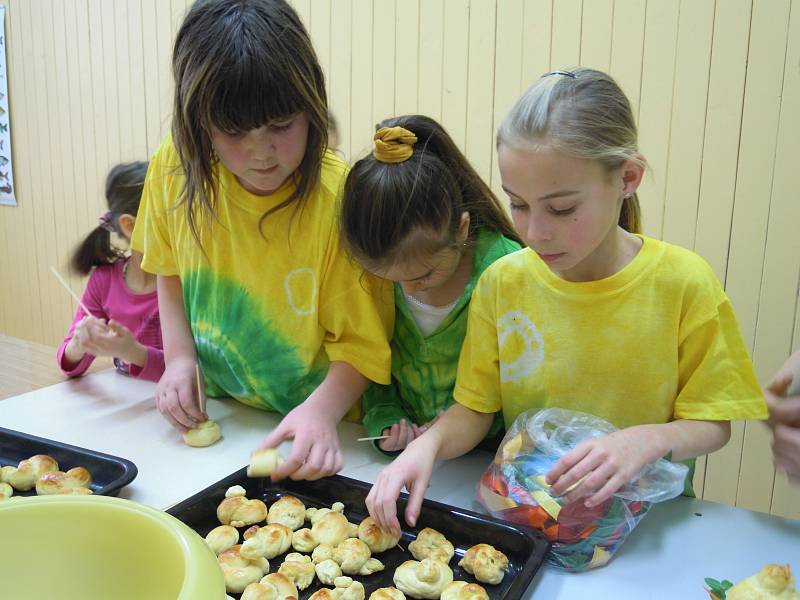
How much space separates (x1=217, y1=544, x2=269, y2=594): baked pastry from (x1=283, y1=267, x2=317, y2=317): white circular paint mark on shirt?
457mm

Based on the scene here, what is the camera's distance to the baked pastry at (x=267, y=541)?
852mm

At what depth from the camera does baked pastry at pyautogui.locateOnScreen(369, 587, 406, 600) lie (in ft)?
2.54

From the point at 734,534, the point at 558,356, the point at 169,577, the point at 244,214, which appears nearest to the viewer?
the point at 169,577

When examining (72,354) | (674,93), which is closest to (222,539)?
(72,354)

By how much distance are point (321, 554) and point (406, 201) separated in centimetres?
51

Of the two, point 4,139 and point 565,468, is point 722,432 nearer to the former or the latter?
point 565,468

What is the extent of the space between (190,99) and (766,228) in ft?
5.16

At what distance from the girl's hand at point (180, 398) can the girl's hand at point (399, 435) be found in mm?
334

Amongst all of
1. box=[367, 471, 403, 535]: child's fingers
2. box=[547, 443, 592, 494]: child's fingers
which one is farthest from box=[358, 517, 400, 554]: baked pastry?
box=[547, 443, 592, 494]: child's fingers

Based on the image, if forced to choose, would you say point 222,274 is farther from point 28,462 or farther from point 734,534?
point 734,534

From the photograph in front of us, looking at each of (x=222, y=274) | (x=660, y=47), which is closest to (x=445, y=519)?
(x=222, y=274)

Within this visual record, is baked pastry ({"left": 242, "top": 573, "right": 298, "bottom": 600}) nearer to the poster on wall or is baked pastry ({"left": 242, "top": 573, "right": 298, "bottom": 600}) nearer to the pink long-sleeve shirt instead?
the pink long-sleeve shirt

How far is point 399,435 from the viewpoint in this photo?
1.13m

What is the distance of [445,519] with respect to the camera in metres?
0.90
